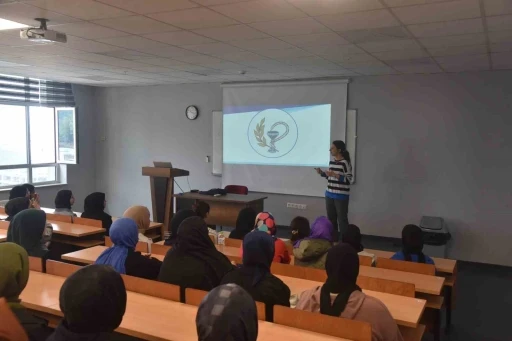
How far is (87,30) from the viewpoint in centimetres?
409

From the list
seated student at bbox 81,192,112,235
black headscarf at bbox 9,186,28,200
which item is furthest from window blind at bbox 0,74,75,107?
seated student at bbox 81,192,112,235

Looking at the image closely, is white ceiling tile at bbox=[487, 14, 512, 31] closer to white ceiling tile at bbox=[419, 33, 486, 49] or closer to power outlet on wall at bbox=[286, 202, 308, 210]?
white ceiling tile at bbox=[419, 33, 486, 49]

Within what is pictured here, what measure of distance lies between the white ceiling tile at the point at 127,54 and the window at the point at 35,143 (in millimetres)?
3785

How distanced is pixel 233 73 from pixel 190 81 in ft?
4.74

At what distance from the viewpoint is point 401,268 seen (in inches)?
134

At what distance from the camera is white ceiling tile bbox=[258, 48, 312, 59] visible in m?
4.91

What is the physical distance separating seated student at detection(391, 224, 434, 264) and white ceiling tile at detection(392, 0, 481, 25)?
66.7 inches

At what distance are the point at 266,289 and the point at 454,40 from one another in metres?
3.25

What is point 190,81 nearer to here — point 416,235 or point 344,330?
point 416,235

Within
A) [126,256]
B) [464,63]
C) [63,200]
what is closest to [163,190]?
[63,200]

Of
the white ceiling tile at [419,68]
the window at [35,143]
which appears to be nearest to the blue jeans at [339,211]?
the white ceiling tile at [419,68]

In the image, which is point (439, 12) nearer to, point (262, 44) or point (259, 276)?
point (262, 44)

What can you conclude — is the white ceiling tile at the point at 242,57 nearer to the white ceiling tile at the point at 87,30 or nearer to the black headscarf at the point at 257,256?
the white ceiling tile at the point at 87,30

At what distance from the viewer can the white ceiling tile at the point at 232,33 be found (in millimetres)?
3904
